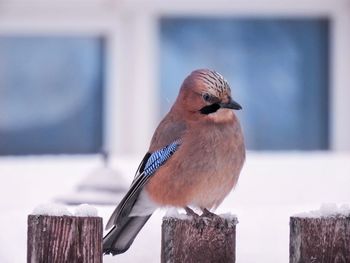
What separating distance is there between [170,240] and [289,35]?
201 inches

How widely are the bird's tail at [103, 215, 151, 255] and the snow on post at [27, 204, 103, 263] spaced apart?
55cm

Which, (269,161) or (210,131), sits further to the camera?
(269,161)

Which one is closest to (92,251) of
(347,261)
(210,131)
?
(347,261)

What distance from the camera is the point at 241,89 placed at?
7.52 meters

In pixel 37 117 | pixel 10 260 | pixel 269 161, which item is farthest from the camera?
pixel 37 117

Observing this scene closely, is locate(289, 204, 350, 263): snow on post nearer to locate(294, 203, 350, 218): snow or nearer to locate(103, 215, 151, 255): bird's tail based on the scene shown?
locate(294, 203, 350, 218): snow

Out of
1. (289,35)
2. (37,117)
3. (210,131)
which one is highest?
(289,35)

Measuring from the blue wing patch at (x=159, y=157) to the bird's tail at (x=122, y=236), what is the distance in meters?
0.18

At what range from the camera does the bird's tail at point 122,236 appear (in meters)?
3.12

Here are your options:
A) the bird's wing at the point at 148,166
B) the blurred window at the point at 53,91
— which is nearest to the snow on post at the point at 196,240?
the bird's wing at the point at 148,166

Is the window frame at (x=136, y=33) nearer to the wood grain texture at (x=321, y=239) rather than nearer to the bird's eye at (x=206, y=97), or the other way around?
the bird's eye at (x=206, y=97)

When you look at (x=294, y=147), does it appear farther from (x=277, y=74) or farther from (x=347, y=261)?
(x=347, y=261)

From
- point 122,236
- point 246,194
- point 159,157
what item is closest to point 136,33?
point 246,194

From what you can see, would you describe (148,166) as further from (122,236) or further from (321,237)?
(321,237)
